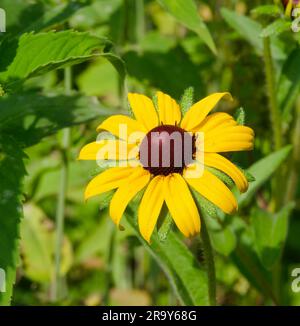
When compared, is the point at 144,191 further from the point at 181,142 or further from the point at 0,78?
the point at 0,78

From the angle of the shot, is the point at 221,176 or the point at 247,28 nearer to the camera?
the point at 221,176

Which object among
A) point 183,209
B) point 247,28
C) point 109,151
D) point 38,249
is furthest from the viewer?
point 38,249

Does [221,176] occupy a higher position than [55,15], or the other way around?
[55,15]

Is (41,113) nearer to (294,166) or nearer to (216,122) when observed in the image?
(216,122)

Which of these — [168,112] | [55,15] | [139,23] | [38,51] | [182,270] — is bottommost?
[182,270]

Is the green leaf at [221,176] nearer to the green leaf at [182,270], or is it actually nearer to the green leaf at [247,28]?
the green leaf at [182,270]

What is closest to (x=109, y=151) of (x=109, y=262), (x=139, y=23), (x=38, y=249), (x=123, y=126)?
(x=123, y=126)
